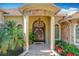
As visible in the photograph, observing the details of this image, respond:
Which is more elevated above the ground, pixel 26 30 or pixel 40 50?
pixel 26 30

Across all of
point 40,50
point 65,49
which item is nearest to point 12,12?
point 40,50

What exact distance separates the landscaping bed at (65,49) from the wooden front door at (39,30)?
0.23 m

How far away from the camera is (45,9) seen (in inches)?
173

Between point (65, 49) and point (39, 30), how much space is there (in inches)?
18.5

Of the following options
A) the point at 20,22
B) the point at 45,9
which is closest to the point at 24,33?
the point at 20,22

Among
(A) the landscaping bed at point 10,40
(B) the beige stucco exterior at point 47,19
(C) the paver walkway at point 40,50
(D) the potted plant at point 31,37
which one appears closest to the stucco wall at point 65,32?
(B) the beige stucco exterior at point 47,19

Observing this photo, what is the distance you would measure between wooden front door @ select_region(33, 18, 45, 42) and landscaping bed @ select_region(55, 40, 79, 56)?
23cm

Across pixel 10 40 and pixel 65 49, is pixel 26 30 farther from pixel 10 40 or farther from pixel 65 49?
pixel 65 49

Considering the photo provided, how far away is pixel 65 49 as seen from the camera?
14.4 feet

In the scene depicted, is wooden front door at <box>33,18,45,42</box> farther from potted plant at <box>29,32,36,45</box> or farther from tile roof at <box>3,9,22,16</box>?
tile roof at <box>3,9,22,16</box>

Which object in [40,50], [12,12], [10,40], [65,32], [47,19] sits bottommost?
[40,50]

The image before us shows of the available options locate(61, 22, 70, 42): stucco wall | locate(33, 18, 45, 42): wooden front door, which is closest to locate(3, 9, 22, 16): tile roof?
locate(33, 18, 45, 42): wooden front door

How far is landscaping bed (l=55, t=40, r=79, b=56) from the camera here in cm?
436

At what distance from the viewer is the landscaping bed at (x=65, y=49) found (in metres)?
4.36
